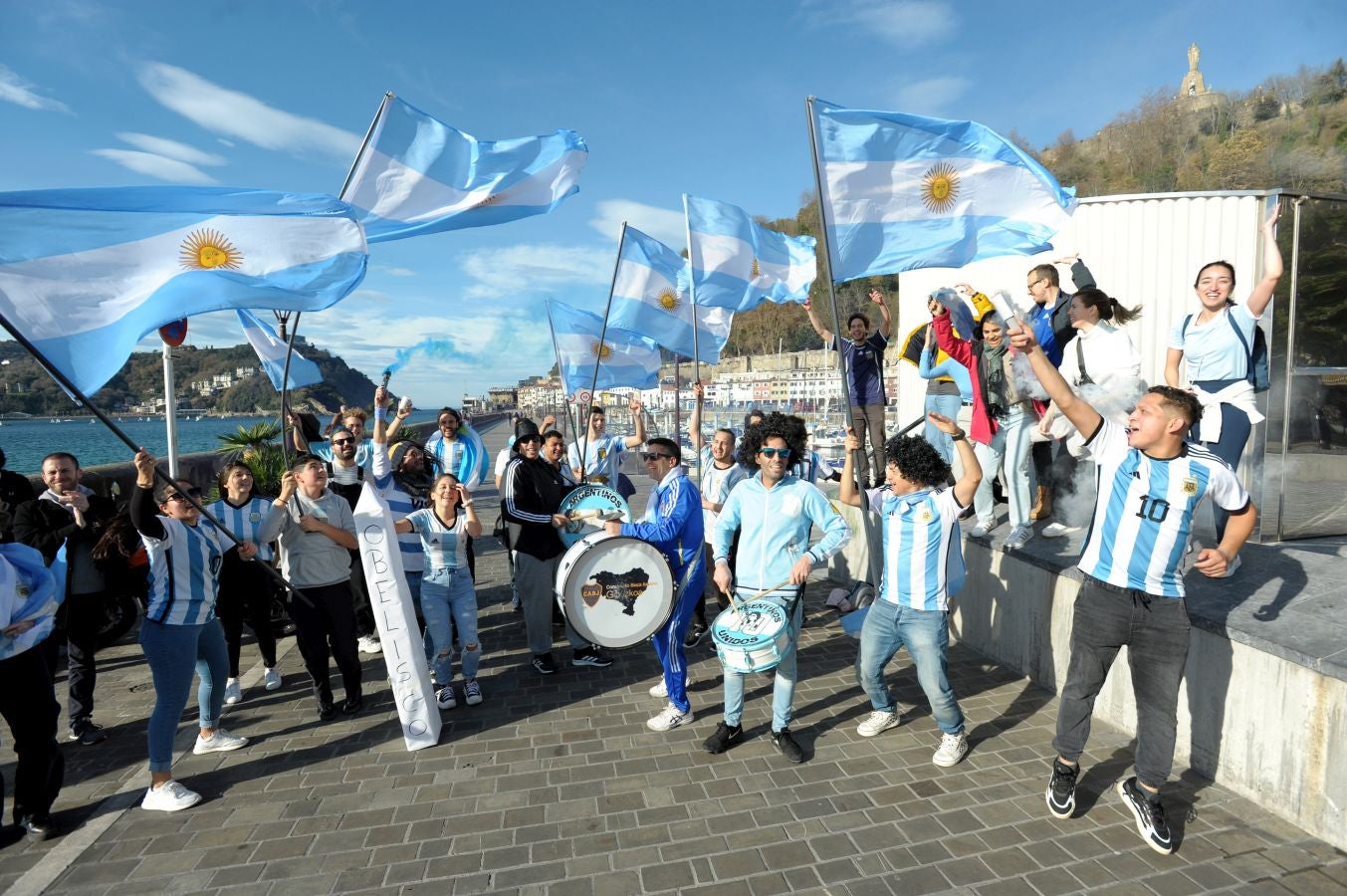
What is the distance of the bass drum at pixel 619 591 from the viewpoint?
4.86 metres

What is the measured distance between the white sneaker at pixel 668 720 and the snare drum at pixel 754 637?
2.35ft

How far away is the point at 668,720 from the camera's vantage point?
486 cm

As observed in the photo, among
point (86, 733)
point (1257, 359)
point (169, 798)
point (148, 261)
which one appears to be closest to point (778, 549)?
point (1257, 359)

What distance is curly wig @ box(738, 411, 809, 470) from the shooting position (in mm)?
5184

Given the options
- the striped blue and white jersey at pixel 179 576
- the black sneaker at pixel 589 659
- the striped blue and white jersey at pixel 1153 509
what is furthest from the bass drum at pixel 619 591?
the striped blue and white jersey at pixel 1153 509

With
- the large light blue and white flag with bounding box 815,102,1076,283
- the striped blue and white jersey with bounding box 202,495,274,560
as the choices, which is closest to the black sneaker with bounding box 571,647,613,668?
the striped blue and white jersey with bounding box 202,495,274,560

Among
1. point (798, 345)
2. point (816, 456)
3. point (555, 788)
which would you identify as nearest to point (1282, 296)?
point (816, 456)

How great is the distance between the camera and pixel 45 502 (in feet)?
16.5

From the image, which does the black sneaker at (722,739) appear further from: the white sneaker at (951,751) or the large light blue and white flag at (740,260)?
the large light blue and white flag at (740,260)

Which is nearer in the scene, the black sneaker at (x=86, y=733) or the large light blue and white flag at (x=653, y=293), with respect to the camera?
the black sneaker at (x=86, y=733)

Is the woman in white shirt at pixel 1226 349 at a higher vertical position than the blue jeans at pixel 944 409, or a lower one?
higher

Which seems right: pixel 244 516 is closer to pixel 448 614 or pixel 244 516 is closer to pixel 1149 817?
pixel 448 614

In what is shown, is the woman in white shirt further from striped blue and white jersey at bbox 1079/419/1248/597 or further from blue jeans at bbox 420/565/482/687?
blue jeans at bbox 420/565/482/687

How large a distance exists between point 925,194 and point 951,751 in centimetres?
376
